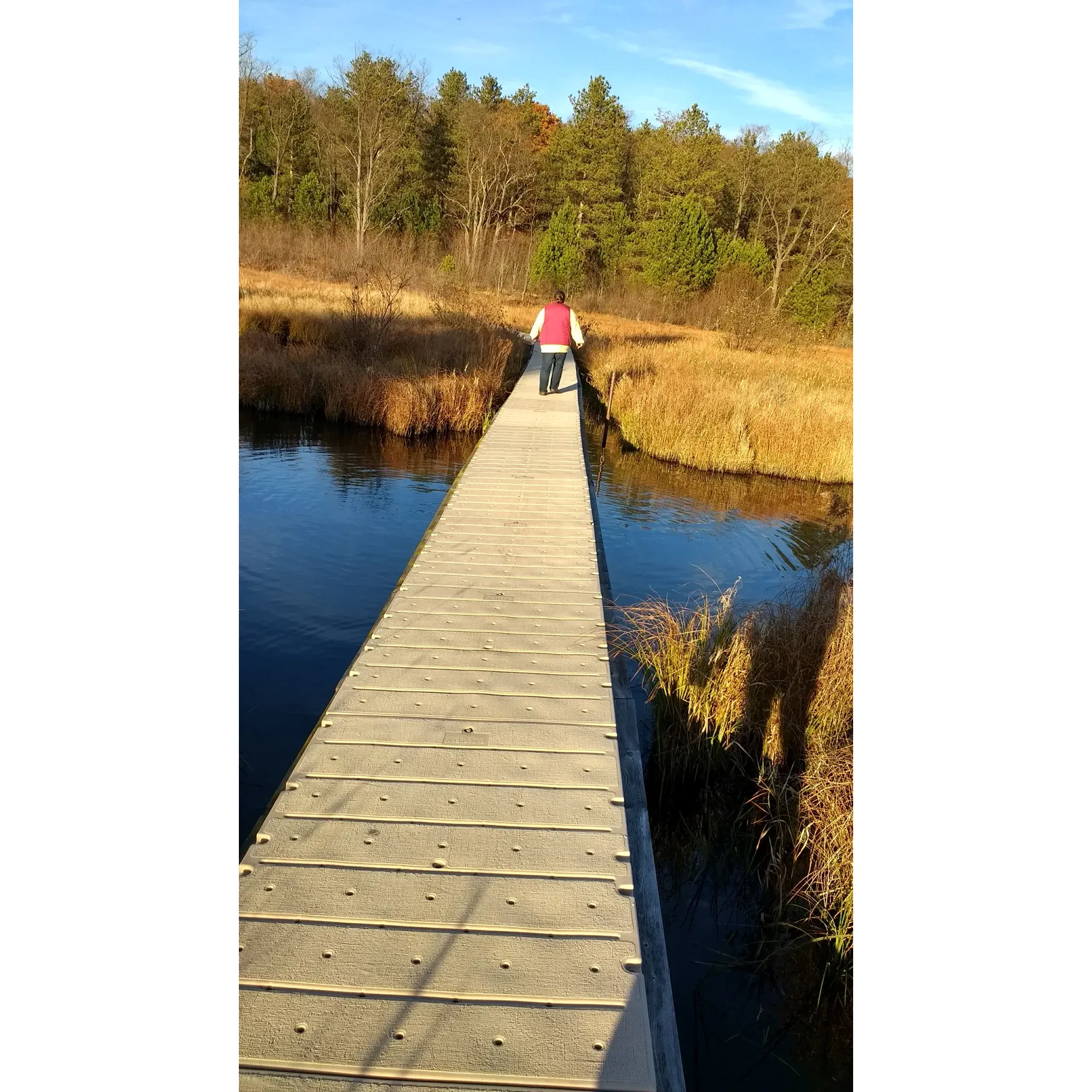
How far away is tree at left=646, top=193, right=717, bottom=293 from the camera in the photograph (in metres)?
33.3

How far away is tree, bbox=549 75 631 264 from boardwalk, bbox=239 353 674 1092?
3651cm

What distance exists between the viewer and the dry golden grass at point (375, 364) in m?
11.5

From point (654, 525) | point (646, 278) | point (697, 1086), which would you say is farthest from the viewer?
point (646, 278)

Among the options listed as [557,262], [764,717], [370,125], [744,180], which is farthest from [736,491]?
[370,125]

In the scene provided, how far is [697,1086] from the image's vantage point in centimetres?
295

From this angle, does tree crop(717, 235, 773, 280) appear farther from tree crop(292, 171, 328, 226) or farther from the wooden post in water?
the wooden post in water

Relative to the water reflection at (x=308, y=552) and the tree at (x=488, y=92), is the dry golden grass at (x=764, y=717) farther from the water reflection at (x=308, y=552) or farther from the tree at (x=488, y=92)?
the tree at (x=488, y=92)
